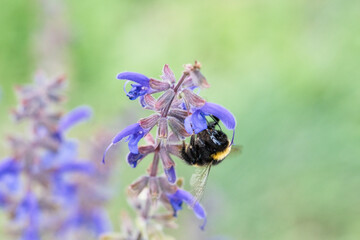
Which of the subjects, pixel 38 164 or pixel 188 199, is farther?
pixel 38 164

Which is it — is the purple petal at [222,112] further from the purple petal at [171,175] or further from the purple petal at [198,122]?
the purple petal at [171,175]

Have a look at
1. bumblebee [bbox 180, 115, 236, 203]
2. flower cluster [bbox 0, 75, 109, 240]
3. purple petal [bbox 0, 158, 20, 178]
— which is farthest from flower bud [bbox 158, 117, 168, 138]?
purple petal [bbox 0, 158, 20, 178]

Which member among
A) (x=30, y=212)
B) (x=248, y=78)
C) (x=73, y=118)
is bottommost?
(x=30, y=212)

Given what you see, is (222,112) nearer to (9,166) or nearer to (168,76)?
(168,76)

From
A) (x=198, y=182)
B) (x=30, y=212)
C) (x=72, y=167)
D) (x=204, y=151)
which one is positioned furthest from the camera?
(x=72, y=167)

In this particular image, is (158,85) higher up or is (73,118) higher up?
(73,118)

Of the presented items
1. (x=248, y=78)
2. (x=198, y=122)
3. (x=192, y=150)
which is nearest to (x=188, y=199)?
(x=192, y=150)

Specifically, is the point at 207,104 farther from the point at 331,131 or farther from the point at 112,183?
the point at 331,131
